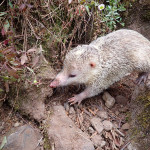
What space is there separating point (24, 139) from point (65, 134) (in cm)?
65

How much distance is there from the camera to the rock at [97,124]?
3432mm

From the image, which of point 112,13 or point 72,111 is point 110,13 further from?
point 72,111

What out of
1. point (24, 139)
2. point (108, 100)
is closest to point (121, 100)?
point (108, 100)

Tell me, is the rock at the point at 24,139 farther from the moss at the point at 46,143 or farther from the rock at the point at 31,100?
the rock at the point at 31,100

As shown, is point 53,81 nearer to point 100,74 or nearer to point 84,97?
point 84,97

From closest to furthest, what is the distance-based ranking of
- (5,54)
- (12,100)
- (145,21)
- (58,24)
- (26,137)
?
(5,54) → (26,137) → (12,100) → (58,24) → (145,21)

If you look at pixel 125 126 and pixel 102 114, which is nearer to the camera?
pixel 125 126

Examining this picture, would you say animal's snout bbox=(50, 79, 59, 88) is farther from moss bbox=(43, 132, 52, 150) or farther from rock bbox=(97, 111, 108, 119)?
rock bbox=(97, 111, 108, 119)

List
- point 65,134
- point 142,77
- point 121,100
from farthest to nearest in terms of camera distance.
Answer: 1. point 142,77
2. point 121,100
3. point 65,134

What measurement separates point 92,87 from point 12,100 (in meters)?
1.63

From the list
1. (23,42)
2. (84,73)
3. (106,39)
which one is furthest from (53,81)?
(106,39)

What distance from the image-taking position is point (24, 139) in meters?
2.92

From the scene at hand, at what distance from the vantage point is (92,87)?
3918 mm

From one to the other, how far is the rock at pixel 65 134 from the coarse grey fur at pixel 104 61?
0.51m
